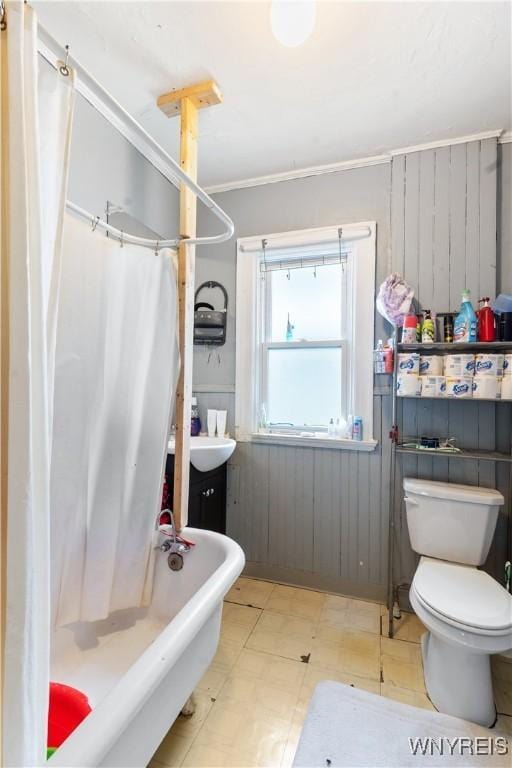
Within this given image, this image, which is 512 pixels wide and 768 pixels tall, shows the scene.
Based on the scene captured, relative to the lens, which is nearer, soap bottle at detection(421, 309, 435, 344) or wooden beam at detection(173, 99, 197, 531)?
wooden beam at detection(173, 99, 197, 531)

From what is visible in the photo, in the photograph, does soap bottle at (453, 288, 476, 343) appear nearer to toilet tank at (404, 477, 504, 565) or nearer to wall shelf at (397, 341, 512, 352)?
wall shelf at (397, 341, 512, 352)

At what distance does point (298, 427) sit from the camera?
2330 mm

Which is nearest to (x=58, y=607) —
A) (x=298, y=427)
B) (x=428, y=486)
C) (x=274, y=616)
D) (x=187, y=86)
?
(x=274, y=616)

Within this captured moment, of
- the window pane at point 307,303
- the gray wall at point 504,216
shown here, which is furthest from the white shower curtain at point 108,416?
the gray wall at point 504,216

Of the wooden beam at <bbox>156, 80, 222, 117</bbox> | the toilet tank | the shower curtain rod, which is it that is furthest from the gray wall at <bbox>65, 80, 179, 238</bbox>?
the toilet tank

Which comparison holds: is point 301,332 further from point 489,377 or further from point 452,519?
point 452,519

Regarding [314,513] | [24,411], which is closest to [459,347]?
[314,513]

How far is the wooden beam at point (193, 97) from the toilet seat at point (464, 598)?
2351 millimetres

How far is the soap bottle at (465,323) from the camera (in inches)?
69.6

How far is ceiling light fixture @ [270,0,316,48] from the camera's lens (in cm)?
122

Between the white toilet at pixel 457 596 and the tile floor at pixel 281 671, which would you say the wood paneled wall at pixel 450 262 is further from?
the tile floor at pixel 281 671

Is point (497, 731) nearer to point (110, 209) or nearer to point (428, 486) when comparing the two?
point (428, 486)

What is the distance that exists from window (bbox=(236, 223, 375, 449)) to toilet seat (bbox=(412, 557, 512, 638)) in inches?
33.5

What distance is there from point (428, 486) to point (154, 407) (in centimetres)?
142
